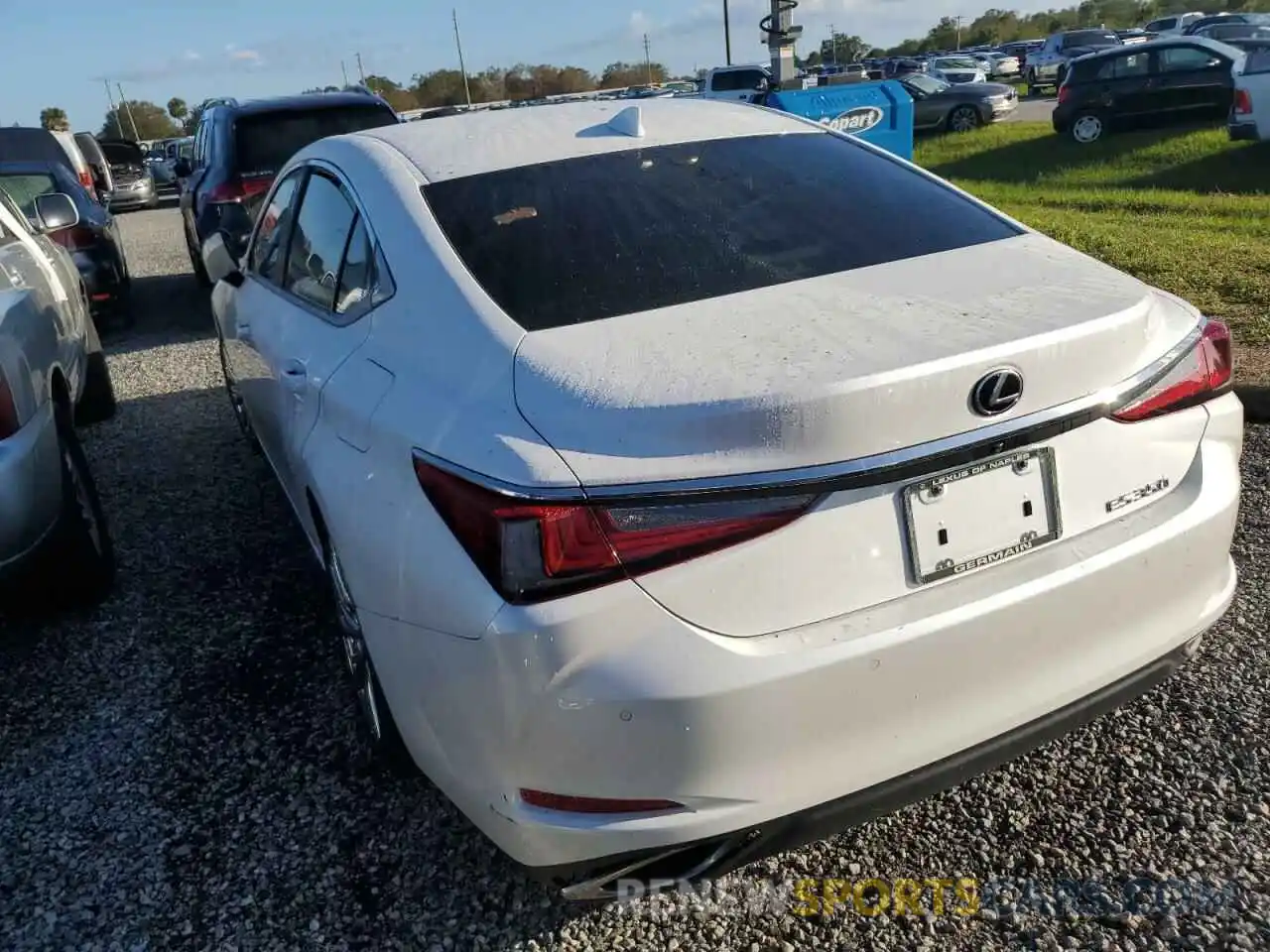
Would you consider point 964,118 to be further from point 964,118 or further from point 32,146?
point 32,146

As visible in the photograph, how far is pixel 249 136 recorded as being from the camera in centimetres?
827

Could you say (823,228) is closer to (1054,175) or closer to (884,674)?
(884,674)

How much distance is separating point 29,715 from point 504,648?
7.37 ft

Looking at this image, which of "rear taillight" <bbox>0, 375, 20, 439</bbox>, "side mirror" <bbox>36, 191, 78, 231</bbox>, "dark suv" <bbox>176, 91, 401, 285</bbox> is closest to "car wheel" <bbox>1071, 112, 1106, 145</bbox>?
"dark suv" <bbox>176, 91, 401, 285</bbox>

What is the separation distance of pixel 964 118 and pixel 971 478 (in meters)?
22.6

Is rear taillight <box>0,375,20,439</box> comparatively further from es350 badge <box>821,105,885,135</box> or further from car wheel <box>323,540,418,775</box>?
es350 badge <box>821,105,885,135</box>

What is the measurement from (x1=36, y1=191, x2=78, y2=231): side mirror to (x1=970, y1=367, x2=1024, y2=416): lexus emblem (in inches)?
213

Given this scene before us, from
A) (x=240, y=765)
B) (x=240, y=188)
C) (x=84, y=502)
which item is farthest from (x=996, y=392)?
(x=240, y=188)

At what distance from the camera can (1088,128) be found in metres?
17.1

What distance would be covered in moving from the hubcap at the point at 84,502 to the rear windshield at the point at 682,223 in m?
1.92

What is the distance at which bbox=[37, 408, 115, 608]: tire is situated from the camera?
3529 mm

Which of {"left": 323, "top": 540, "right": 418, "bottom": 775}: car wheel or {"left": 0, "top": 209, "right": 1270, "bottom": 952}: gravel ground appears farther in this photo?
{"left": 323, "top": 540, "right": 418, "bottom": 775}: car wheel

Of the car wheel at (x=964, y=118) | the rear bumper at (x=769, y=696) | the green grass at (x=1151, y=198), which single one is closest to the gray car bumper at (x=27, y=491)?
the rear bumper at (x=769, y=696)

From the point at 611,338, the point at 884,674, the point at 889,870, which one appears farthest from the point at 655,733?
the point at 889,870
